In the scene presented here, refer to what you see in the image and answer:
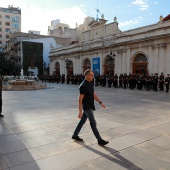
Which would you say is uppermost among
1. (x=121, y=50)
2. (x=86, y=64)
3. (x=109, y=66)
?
(x=121, y=50)

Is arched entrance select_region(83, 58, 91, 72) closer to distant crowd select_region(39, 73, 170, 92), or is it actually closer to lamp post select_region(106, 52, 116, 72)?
lamp post select_region(106, 52, 116, 72)

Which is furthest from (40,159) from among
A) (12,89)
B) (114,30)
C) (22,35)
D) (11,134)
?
(22,35)

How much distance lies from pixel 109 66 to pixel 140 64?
18.3 ft

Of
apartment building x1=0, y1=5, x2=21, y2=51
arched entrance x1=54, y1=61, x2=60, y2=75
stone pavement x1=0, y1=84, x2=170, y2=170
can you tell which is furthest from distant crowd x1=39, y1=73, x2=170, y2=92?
apartment building x1=0, y1=5, x2=21, y2=51

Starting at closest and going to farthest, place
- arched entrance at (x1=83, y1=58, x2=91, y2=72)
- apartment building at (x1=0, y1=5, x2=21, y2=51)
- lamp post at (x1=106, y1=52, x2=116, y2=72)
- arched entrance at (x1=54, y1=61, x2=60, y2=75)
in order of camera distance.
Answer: lamp post at (x1=106, y1=52, x2=116, y2=72), arched entrance at (x1=83, y1=58, x2=91, y2=72), arched entrance at (x1=54, y1=61, x2=60, y2=75), apartment building at (x1=0, y1=5, x2=21, y2=51)

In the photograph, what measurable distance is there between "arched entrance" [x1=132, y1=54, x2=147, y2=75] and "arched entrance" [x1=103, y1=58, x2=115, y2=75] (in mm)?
3819

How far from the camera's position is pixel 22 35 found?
59.8 metres

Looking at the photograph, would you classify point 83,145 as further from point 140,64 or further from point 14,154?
point 140,64

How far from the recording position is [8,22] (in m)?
83.4

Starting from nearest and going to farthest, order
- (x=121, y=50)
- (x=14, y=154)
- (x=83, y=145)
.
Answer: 1. (x=14, y=154)
2. (x=83, y=145)
3. (x=121, y=50)

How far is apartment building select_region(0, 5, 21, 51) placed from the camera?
81500 mm

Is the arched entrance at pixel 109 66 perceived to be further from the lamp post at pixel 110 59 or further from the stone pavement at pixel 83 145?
the stone pavement at pixel 83 145

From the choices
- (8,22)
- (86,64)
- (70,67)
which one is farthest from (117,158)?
(8,22)

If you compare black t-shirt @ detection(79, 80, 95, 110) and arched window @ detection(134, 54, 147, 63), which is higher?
arched window @ detection(134, 54, 147, 63)
